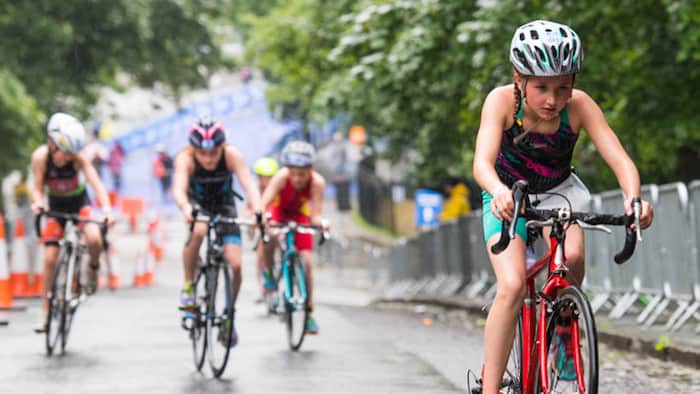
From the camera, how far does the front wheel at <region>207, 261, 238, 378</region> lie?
10.4 meters

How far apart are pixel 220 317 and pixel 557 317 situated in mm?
4821

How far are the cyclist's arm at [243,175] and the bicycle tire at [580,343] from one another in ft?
16.2

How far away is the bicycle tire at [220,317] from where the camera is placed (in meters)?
10.4

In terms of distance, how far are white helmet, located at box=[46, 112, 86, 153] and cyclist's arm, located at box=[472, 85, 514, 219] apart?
600cm

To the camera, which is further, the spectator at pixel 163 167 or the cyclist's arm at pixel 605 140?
the spectator at pixel 163 167

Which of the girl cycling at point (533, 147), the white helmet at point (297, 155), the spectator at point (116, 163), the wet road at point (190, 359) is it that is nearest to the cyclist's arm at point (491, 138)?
the girl cycling at point (533, 147)

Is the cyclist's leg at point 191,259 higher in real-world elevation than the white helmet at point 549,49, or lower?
lower

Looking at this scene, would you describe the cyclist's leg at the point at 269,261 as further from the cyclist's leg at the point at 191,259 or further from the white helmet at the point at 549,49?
the white helmet at the point at 549,49

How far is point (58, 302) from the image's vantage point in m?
12.2

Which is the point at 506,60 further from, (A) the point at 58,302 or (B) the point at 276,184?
(A) the point at 58,302

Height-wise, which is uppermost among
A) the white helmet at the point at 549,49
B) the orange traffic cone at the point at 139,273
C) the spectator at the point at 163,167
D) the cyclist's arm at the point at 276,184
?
the spectator at the point at 163,167

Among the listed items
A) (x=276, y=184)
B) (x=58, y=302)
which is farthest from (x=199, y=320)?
(x=276, y=184)

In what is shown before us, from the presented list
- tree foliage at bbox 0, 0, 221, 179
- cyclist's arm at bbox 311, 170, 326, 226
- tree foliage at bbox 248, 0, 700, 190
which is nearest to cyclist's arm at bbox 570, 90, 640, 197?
cyclist's arm at bbox 311, 170, 326, 226

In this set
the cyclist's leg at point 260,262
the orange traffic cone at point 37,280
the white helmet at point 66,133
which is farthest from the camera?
the orange traffic cone at point 37,280
